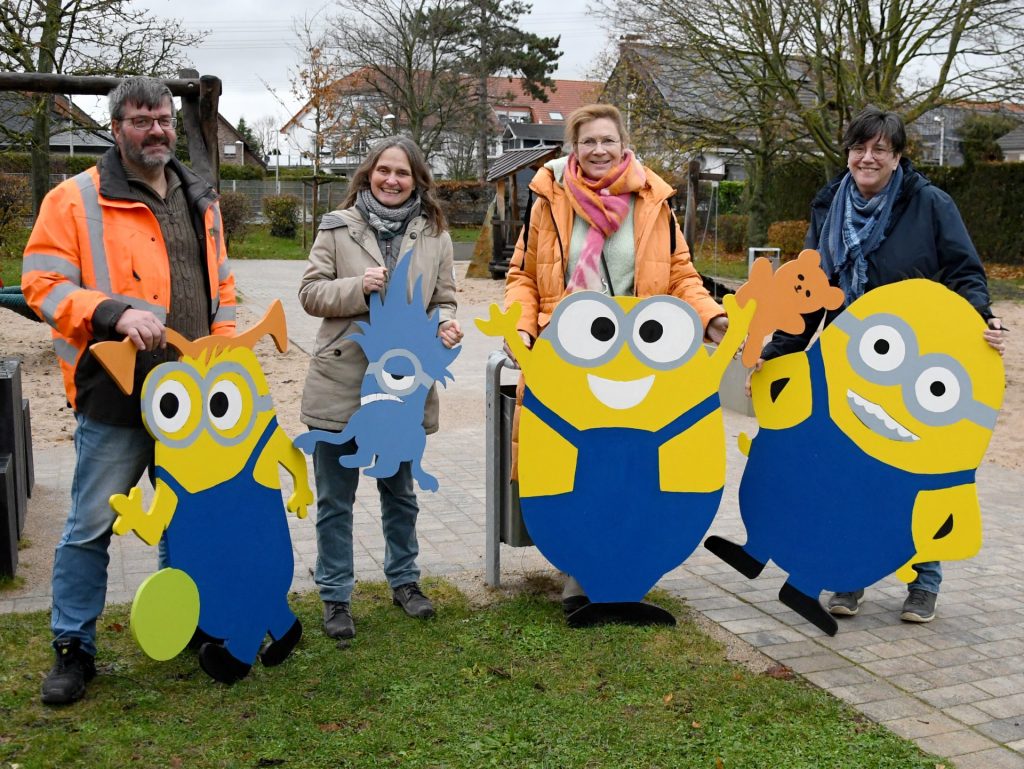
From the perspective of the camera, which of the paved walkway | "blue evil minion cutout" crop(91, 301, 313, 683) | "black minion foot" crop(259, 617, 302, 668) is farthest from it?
"black minion foot" crop(259, 617, 302, 668)

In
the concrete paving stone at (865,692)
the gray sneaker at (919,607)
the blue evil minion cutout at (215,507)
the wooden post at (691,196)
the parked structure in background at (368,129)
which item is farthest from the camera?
the parked structure in background at (368,129)

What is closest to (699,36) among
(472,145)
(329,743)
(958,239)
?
(958,239)

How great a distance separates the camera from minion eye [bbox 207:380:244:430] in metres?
3.31

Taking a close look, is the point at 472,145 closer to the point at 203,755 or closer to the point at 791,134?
the point at 791,134

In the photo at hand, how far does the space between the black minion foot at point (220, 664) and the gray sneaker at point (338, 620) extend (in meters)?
0.44

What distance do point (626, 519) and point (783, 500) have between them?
0.65 metres

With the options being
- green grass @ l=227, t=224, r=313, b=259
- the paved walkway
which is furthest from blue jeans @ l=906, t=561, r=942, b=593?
green grass @ l=227, t=224, r=313, b=259

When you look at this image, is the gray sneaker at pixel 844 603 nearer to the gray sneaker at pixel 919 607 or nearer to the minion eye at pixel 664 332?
the gray sneaker at pixel 919 607

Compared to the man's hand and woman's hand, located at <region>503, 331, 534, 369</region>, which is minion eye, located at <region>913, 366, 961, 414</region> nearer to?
woman's hand, located at <region>503, 331, 534, 369</region>

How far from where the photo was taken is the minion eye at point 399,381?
3.61 m

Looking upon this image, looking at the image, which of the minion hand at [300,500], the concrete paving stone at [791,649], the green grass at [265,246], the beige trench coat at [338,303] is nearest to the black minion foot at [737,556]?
the concrete paving stone at [791,649]

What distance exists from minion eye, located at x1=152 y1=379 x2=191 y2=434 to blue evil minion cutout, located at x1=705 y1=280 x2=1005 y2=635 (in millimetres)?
2128

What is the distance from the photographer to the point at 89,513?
3219 millimetres

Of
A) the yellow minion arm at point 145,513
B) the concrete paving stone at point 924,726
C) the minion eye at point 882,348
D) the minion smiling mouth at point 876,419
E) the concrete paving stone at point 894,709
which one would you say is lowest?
the concrete paving stone at point 894,709
